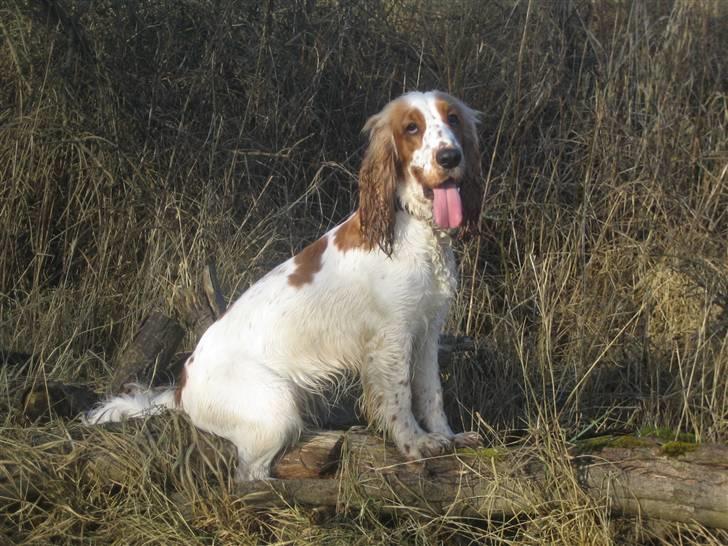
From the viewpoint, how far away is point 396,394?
369cm

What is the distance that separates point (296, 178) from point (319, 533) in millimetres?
2870

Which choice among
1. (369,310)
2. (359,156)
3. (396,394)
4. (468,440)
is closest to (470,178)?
(369,310)

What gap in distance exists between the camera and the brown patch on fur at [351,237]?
3661mm

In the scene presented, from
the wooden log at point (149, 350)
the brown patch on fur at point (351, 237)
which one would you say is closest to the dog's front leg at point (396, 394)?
the brown patch on fur at point (351, 237)

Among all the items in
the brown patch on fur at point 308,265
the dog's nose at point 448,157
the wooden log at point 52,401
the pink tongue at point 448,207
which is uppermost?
the dog's nose at point 448,157

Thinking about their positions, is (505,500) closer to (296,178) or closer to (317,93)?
(296,178)

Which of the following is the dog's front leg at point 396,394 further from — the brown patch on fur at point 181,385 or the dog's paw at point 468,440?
the brown patch on fur at point 181,385

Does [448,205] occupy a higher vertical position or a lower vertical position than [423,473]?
higher

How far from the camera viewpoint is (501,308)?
17.8 ft

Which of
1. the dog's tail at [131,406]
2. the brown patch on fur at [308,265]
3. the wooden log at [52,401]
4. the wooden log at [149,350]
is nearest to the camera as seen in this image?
the brown patch on fur at [308,265]

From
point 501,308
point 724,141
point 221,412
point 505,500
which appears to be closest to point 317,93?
point 501,308

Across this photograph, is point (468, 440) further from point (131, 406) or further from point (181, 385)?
point (131, 406)

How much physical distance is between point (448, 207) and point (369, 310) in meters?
0.50

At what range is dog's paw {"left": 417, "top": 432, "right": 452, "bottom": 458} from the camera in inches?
143
